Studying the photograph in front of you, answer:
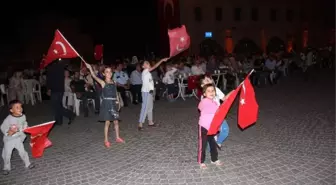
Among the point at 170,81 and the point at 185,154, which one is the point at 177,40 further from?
the point at 170,81

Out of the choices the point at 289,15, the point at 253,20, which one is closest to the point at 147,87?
the point at 253,20

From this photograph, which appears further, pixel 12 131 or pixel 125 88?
pixel 125 88

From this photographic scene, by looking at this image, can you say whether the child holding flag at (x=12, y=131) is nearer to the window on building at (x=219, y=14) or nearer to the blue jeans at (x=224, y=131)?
the blue jeans at (x=224, y=131)

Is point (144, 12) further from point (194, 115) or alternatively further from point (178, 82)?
point (194, 115)

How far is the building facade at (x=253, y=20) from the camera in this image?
1380 inches

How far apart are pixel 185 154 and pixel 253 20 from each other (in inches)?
1392

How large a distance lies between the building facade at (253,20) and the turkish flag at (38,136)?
27.6 meters

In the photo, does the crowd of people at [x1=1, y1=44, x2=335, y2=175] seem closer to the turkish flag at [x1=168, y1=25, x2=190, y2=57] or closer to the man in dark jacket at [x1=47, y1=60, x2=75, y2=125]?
the man in dark jacket at [x1=47, y1=60, x2=75, y2=125]

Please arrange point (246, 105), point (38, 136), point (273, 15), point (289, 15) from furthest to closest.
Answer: point (289, 15)
point (273, 15)
point (38, 136)
point (246, 105)

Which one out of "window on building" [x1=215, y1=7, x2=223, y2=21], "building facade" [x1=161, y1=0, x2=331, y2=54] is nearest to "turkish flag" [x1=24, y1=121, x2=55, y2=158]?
"building facade" [x1=161, y1=0, x2=331, y2=54]

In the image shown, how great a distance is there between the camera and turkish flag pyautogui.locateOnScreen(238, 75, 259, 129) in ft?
19.2

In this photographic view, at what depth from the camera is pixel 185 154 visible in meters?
6.36

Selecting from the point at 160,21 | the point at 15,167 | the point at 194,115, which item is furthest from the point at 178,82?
the point at 160,21

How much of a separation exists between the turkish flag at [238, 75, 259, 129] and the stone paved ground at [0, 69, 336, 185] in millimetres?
708
